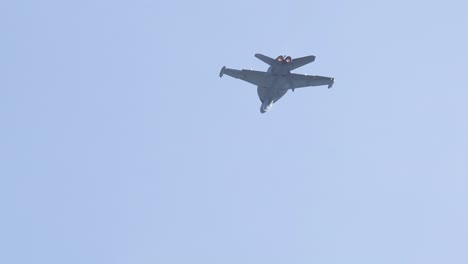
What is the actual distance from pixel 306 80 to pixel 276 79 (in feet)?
15.5

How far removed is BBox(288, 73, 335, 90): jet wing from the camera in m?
116

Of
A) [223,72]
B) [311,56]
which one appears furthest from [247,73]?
[311,56]

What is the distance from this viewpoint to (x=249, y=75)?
4651 inches

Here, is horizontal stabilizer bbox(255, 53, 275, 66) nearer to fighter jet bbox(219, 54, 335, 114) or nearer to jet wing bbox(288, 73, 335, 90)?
fighter jet bbox(219, 54, 335, 114)

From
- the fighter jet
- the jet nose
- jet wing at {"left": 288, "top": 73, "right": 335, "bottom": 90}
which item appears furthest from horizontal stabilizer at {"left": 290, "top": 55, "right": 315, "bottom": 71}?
the jet nose

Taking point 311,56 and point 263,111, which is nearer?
point 311,56

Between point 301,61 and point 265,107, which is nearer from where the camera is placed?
point 301,61

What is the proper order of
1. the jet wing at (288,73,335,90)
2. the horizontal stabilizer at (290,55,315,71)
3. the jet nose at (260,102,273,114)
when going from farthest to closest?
the jet nose at (260,102,273,114), the jet wing at (288,73,335,90), the horizontal stabilizer at (290,55,315,71)

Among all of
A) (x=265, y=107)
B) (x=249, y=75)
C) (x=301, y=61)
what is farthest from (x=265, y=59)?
(x=265, y=107)

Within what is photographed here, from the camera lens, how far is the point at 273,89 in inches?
4604

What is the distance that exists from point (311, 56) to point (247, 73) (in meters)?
11.5

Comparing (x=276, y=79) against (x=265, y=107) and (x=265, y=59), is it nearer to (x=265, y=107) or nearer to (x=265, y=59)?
(x=265, y=59)

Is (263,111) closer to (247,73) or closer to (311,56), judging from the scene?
(247,73)

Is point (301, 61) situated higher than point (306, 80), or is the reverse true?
point (306, 80)
